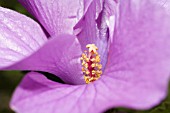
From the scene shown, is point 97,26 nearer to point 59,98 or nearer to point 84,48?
point 84,48

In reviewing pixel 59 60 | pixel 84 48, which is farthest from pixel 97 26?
pixel 59 60

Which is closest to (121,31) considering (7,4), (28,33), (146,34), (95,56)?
(146,34)

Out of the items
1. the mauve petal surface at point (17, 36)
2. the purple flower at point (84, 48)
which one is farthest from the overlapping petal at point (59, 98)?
the mauve petal surface at point (17, 36)

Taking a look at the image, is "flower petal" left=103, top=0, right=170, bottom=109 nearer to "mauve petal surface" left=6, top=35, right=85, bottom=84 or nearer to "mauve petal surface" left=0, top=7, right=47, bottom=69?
"mauve petal surface" left=6, top=35, right=85, bottom=84

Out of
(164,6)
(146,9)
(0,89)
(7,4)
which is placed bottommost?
(0,89)

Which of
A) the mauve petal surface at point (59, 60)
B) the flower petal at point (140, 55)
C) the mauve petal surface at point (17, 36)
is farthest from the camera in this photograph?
the mauve petal surface at point (17, 36)

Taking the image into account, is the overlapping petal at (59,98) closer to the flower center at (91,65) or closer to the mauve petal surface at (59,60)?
the mauve petal surface at (59,60)

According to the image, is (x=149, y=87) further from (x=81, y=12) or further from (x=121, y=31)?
(x=81, y=12)
